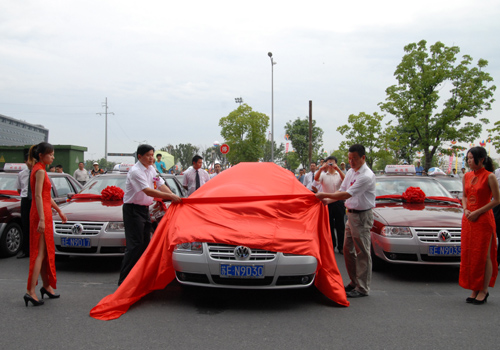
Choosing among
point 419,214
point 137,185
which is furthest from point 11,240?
point 419,214

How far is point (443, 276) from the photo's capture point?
6.25 metres

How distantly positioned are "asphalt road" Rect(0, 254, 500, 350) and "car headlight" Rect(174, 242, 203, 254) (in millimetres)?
598

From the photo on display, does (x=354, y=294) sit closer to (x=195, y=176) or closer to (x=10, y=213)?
(x=195, y=176)

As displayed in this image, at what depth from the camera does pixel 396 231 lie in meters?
5.90

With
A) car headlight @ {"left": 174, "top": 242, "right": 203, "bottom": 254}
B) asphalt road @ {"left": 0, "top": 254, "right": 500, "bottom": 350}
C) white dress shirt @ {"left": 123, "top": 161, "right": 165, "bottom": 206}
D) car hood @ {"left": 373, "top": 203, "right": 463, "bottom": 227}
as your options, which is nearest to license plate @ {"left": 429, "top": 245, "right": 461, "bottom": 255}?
car hood @ {"left": 373, "top": 203, "right": 463, "bottom": 227}

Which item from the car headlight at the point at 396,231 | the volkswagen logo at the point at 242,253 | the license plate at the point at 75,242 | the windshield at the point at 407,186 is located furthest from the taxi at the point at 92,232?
the windshield at the point at 407,186

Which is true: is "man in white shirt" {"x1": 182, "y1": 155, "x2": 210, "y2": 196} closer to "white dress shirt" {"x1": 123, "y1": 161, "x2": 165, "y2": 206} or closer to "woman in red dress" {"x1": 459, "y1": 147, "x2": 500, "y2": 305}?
"white dress shirt" {"x1": 123, "y1": 161, "x2": 165, "y2": 206}

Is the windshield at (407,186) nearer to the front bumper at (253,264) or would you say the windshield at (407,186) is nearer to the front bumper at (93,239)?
the front bumper at (253,264)

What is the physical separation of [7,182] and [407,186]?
7672 millimetres

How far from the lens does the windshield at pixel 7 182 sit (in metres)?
8.42

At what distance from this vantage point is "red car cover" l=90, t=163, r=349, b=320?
4.38 metres

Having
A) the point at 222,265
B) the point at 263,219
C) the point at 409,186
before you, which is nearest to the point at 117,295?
the point at 222,265

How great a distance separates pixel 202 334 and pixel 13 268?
4.25 meters

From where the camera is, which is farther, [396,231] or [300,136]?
[300,136]
